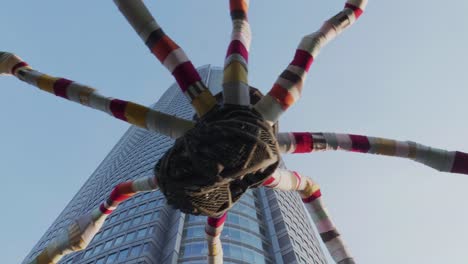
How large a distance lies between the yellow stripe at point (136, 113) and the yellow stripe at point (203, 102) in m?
0.82

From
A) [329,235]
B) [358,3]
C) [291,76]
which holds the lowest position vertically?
[329,235]

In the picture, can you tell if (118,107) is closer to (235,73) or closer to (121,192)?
(235,73)

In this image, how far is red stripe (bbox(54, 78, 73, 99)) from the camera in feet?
20.5

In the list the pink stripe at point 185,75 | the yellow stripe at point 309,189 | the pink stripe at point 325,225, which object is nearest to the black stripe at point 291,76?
the pink stripe at point 185,75

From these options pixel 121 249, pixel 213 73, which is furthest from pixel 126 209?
pixel 213 73

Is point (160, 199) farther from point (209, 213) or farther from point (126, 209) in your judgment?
point (209, 213)

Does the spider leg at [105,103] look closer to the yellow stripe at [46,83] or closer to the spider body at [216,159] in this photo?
the yellow stripe at [46,83]

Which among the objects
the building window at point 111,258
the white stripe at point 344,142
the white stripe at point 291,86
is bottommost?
the white stripe at point 344,142

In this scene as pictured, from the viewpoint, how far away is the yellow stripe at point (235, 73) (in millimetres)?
5496

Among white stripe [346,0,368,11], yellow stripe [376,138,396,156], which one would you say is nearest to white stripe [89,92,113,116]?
yellow stripe [376,138,396,156]

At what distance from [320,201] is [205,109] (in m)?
3.14

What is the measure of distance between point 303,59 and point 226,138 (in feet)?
6.35

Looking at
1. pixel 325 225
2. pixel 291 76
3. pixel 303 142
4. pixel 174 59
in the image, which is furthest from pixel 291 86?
pixel 325 225

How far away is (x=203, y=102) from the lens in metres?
5.37
